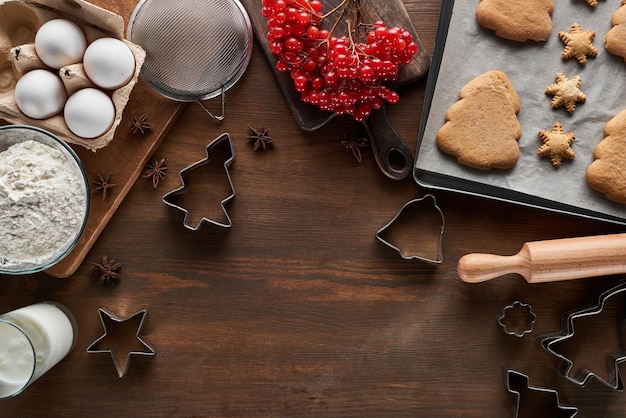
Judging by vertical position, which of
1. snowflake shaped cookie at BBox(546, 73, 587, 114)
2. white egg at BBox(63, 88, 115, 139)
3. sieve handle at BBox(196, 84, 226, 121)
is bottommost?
sieve handle at BBox(196, 84, 226, 121)

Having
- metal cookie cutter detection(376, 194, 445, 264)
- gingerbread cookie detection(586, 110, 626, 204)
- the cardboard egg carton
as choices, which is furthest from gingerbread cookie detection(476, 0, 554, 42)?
the cardboard egg carton

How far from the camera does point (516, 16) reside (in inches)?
45.7

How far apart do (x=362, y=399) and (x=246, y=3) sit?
83 cm

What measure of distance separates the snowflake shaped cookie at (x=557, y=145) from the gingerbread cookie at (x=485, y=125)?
53 mm

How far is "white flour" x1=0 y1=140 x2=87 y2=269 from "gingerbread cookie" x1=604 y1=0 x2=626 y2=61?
103cm

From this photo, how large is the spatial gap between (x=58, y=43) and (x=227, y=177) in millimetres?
390

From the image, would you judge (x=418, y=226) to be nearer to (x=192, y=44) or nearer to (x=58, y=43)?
(x=192, y=44)

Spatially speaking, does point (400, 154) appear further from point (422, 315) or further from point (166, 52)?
point (166, 52)

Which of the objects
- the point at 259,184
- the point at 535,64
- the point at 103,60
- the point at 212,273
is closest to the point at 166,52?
the point at 103,60

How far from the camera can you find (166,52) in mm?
1185

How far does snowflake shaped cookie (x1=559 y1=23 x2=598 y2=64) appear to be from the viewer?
1.17m

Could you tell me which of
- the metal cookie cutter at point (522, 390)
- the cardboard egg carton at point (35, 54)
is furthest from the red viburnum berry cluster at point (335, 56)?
the metal cookie cutter at point (522, 390)

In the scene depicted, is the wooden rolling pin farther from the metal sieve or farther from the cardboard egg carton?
the cardboard egg carton

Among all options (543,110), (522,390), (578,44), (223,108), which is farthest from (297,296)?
(578,44)
